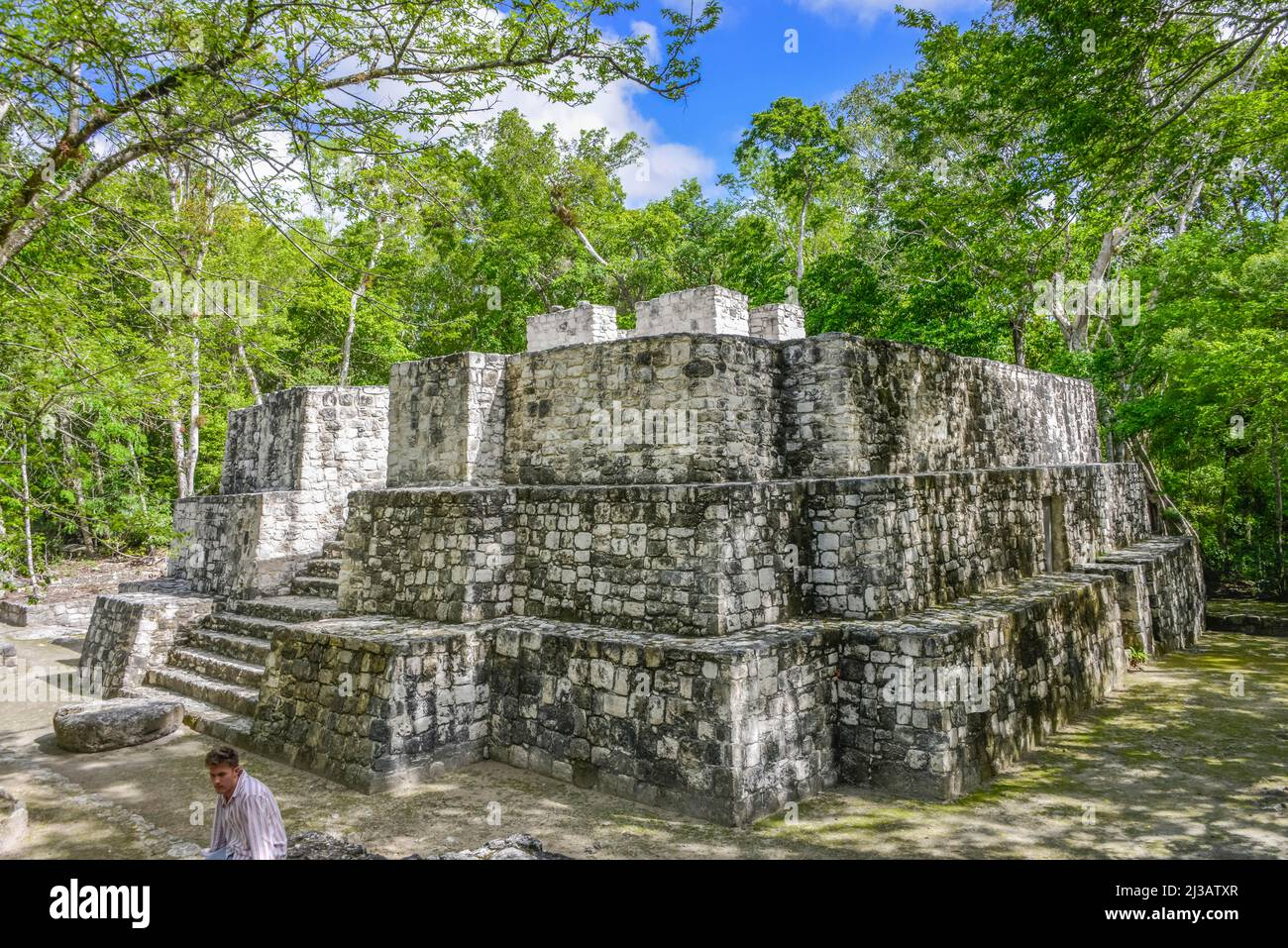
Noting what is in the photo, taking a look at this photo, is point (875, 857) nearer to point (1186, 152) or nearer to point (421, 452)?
point (421, 452)

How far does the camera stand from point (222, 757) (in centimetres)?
362

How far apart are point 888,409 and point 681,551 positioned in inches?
120

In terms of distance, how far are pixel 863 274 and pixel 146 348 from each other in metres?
16.0

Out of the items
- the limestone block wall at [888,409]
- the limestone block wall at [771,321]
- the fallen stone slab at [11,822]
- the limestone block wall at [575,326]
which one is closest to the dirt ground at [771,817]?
the fallen stone slab at [11,822]

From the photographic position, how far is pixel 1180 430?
1723cm

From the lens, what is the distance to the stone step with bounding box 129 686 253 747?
308 inches

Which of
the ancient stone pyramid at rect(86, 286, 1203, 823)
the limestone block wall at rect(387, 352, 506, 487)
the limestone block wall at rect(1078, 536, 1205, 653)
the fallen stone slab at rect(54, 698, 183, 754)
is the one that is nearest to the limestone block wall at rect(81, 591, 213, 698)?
the ancient stone pyramid at rect(86, 286, 1203, 823)

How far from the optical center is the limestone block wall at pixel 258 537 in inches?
442

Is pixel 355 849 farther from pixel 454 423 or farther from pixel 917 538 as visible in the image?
pixel 917 538

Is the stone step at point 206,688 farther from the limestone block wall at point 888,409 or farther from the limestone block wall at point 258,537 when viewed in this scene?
the limestone block wall at point 888,409

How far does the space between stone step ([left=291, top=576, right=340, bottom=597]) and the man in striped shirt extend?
7365 mm

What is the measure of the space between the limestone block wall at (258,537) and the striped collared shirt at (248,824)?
324 inches

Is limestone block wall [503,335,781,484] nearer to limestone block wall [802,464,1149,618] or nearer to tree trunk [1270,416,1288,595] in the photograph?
limestone block wall [802,464,1149,618]

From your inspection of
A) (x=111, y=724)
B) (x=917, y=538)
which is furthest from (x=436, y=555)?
(x=917, y=538)
